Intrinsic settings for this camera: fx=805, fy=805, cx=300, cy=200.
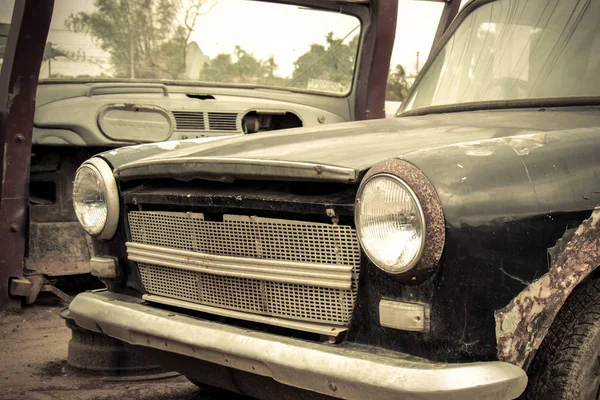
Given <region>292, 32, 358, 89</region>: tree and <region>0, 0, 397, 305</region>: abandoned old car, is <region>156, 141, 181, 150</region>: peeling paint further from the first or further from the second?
<region>292, 32, 358, 89</region>: tree

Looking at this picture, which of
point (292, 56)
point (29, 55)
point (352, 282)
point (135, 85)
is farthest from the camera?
point (292, 56)

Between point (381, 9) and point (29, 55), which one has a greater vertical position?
point (381, 9)

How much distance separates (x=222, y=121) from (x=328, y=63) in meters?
0.98

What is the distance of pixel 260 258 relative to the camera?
2.51 m

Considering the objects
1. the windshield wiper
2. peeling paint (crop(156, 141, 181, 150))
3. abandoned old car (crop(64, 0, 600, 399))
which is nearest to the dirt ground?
abandoned old car (crop(64, 0, 600, 399))

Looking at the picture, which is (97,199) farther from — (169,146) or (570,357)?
(570,357)

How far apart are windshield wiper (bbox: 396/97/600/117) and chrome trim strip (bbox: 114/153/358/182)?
108 cm

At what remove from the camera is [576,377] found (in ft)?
7.26

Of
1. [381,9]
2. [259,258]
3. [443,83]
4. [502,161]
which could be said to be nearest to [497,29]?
[443,83]

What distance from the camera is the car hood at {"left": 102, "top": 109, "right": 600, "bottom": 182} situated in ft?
7.93

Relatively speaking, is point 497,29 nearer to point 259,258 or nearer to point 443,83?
point 443,83

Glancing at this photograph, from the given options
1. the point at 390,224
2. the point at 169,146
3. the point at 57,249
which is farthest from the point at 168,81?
the point at 390,224

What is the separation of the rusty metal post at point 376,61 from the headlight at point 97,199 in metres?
3.40

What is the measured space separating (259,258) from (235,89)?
3885 mm
